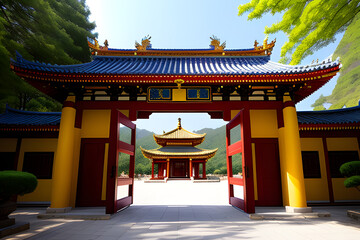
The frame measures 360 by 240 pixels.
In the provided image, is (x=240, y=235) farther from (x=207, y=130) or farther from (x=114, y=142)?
(x=207, y=130)

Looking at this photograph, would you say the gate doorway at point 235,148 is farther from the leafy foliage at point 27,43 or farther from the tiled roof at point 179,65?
the leafy foliage at point 27,43

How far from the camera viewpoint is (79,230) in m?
4.54

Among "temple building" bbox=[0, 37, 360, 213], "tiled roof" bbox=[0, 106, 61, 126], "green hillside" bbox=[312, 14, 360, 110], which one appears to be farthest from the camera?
"green hillside" bbox=[312, 14, 360, 110]

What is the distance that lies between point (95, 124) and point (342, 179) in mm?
9562

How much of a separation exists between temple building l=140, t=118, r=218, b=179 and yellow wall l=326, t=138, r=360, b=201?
53.3ft

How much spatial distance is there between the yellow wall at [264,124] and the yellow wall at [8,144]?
30.1 ft

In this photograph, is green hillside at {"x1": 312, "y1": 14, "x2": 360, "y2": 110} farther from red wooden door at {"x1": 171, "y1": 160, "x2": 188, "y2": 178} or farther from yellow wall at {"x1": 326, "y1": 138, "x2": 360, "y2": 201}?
red wooden door at {"x1": 171, "y1": 160, "x2": 188, "y2": 178}

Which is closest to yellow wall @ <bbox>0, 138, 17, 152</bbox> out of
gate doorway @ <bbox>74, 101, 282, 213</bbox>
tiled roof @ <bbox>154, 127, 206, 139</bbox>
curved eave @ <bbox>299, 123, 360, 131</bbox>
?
gate doorway @ <bbox>74, 101, 282, 213</bbox>

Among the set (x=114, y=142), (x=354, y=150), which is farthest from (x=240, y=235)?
(x=354, y=150)

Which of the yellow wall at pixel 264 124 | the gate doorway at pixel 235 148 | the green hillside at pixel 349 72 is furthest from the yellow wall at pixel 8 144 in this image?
the green hillside at pixel 349 72

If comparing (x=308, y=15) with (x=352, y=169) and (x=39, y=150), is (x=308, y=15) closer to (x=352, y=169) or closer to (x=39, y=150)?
(x=352, y=169)

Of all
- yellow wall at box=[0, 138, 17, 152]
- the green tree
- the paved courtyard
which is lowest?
the paved courtyard

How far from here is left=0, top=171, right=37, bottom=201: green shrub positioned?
4188 millimetres

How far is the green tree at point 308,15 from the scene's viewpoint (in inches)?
244
